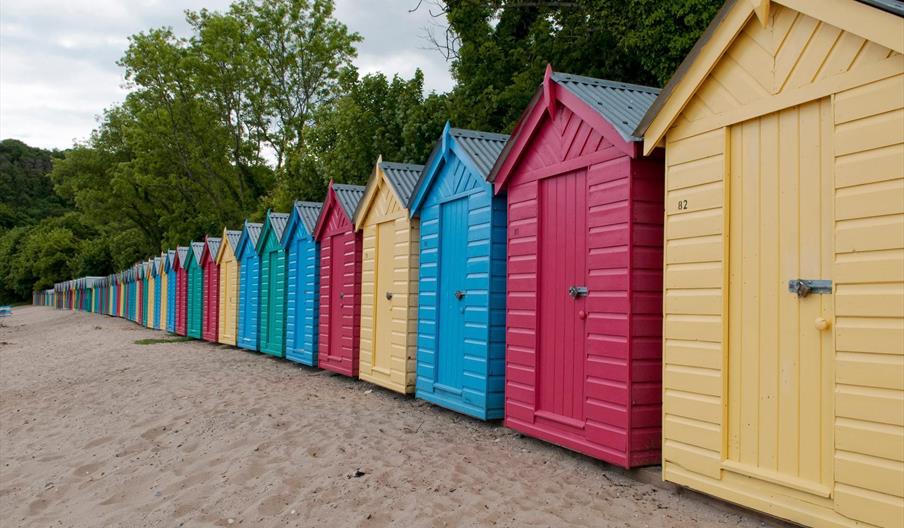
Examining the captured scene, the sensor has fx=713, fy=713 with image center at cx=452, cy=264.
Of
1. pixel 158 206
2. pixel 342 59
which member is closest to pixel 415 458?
pixel 342 59

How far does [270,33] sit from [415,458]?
33.8m

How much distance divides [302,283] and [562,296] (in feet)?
24.5

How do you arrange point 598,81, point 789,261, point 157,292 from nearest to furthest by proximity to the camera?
1. point 789,261
2. point 598,81
3. point 157,292

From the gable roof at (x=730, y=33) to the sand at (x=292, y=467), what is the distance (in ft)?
8.05

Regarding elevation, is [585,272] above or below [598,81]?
below

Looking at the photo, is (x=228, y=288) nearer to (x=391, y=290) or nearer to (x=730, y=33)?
(x=391, y=290)

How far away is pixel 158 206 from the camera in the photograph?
140 feet

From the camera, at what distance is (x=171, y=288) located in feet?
78.8

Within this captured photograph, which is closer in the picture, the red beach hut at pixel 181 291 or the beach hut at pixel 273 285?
the beach hut at pixel 273 285

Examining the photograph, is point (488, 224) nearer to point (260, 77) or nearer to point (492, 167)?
point (492, 167)

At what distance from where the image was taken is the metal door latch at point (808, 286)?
368 centimetres

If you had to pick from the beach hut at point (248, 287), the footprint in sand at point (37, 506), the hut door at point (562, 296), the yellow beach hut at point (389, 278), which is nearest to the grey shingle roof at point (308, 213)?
the yellow beach hut at point (389, 278)

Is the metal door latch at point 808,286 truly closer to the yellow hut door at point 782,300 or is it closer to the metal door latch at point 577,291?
the yellow hut door at point 782,300

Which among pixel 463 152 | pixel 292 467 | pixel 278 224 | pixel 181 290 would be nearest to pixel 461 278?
A: pixel 463 152
